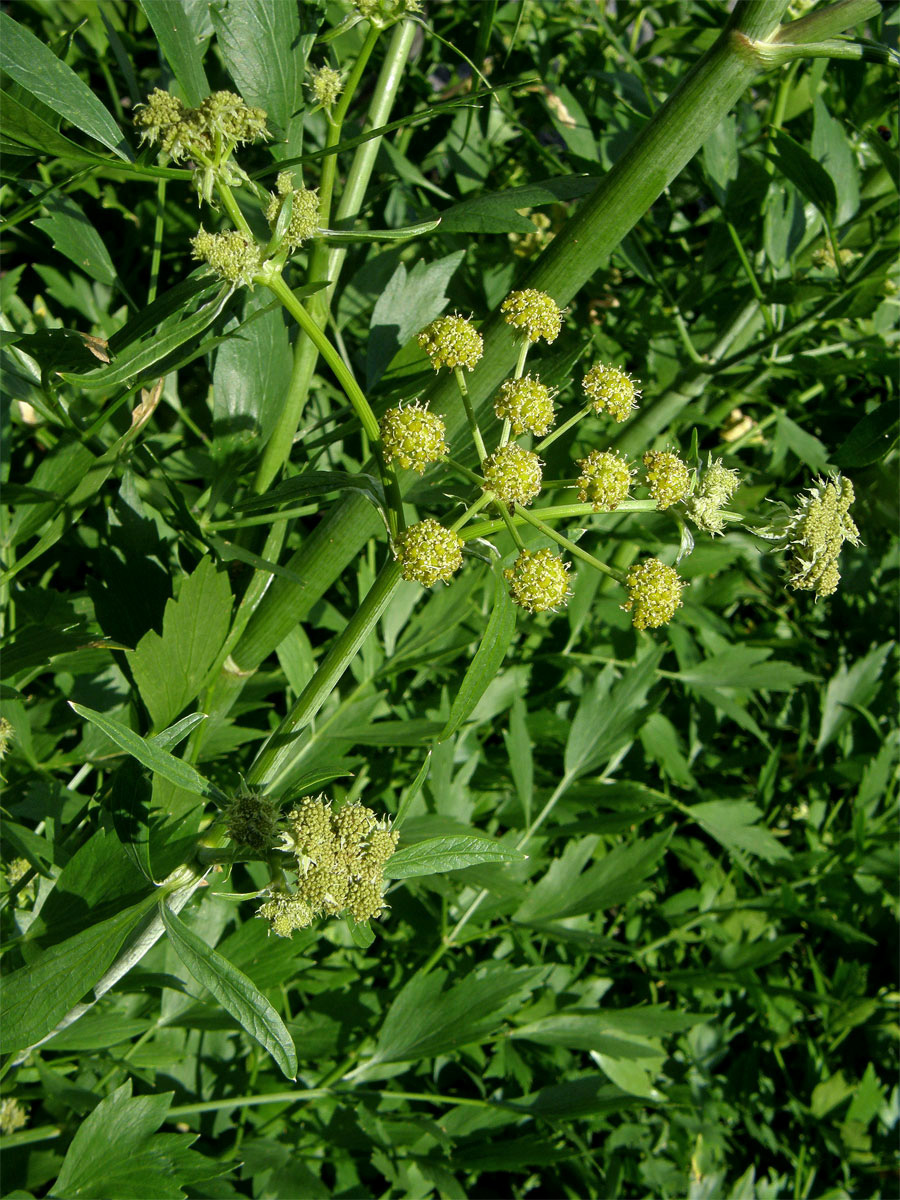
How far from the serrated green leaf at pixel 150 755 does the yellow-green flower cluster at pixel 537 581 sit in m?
0.26

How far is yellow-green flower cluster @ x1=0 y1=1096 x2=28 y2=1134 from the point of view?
103 centimetres

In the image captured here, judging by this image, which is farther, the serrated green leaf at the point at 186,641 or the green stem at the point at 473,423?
the serrated green leaf at the point at 186,641

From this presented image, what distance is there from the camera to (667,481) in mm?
702

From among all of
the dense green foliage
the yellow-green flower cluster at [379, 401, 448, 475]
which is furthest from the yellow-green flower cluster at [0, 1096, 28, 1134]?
the yellow-green flower cluster at [379, 401, 448, 475]

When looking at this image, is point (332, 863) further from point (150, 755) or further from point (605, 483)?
point (605, 483)

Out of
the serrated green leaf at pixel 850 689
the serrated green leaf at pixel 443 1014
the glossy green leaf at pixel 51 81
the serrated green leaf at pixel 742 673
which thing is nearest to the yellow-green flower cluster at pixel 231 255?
the glossy green leaf at pixel 51 81

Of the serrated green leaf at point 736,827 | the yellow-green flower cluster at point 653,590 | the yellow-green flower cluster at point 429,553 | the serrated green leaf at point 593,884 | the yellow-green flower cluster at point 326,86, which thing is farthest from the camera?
the serrated green leaf at point 736,827

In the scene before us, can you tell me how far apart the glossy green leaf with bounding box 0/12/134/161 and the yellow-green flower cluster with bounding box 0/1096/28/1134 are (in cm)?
95

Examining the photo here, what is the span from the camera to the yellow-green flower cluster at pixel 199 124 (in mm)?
673

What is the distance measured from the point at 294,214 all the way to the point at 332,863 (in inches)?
18.6

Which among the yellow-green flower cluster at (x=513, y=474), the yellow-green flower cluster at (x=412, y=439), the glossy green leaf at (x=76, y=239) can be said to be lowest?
the glossy green leaf at (x=76, y=239)

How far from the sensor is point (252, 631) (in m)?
0.97

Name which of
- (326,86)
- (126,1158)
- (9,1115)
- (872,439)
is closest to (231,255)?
(326,86)

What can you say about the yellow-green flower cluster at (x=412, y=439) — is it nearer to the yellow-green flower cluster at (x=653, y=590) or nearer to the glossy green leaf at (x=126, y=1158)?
the yellow-green flower cluster at (x=653, y=590)
